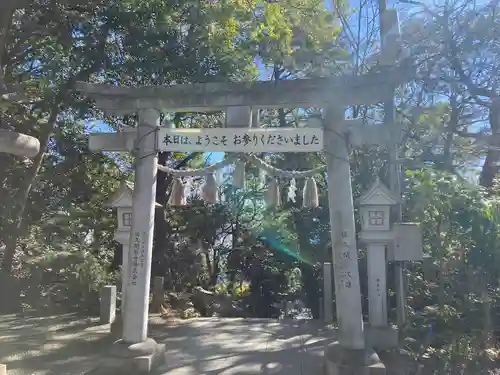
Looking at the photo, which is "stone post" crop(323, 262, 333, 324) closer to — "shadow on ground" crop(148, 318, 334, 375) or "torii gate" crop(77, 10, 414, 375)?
"shadow on ground" crop(148, 318, 334, 375)

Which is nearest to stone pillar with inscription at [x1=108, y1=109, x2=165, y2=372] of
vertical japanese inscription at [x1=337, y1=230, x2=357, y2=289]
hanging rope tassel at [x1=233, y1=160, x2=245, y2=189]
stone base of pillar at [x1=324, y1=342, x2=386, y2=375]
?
hanging rope tassel at [x1=233, y1=160, x2=245, y2=189]

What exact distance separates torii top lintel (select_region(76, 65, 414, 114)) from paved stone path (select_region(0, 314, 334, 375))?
3760 mm

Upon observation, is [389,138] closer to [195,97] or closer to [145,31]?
[195,97]

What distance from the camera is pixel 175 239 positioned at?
17.0m

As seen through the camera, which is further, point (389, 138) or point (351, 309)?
point (389, 138)

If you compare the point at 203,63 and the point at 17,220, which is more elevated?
the point at 203,63

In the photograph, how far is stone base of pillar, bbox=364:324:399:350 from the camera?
712 cm

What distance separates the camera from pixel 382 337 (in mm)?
7211

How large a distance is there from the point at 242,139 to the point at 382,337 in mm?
3661

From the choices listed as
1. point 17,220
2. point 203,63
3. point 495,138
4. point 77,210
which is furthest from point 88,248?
point 495,138

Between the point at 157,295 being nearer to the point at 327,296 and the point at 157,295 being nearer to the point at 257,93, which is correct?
the point at 327,296

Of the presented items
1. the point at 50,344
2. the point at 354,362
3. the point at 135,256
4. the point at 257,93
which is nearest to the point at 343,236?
the point at 354,362

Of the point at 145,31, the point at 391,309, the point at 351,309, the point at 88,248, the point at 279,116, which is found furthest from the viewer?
the point at 279,116

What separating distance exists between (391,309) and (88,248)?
839cm
